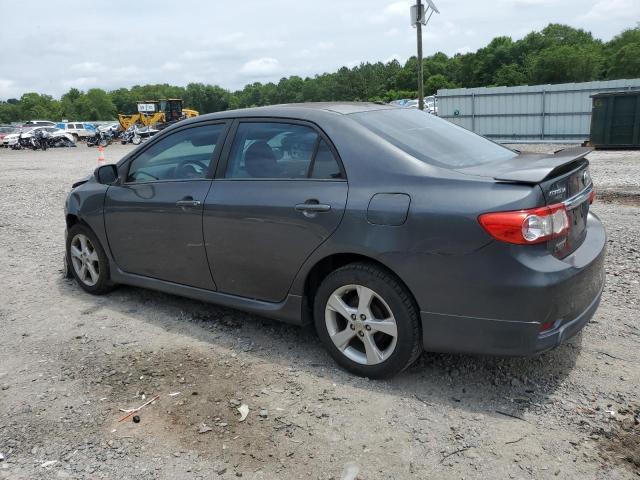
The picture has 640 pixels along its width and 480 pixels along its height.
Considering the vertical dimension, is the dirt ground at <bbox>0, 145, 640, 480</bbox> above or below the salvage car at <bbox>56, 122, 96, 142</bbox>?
above

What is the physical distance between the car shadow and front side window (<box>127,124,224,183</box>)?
45.7 inches

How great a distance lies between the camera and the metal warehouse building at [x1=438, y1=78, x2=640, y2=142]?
2183 cm

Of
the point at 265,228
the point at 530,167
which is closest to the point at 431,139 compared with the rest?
the point at 530,167

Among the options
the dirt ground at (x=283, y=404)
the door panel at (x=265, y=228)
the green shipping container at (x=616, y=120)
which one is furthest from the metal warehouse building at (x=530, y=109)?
the door panel at (x=265, y=228)

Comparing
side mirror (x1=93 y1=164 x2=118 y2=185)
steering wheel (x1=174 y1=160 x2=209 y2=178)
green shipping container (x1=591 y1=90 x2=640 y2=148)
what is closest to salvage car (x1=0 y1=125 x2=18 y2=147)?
green shipping container (x1=591 y1=90 x2=640 y2=148)

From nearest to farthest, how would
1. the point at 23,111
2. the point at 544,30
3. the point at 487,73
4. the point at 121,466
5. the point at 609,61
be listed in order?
the point at 121,466, the point at 609,61, the point at 487,73, the point at 544,30, the point at 23,111

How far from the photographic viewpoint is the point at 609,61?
78.2 metres

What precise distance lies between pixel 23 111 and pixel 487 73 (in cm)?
10311

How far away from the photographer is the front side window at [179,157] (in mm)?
4301

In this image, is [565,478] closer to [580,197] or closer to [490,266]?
[490,266]

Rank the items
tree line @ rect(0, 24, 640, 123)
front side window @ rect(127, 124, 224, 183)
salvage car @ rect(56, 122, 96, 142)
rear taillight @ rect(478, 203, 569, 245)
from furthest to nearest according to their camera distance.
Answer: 1. tree line @ rect(0, 24, 640, 123)
2. salvage car @ rect(56, 122, 96, 142)
3. front side window @ rect(127, 124, 224, 183)
4. rear taillight @ rect(478, 203, 569, 245)

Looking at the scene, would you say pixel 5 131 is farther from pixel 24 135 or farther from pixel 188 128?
pixel 188 128

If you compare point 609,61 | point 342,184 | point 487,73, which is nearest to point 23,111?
point 487,73

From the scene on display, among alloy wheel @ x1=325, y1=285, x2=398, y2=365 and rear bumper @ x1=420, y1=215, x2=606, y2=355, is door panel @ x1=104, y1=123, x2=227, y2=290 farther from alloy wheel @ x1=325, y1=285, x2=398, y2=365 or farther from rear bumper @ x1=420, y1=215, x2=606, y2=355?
rear bumper @ x1=420, y1=215, x2=606, y2=355
